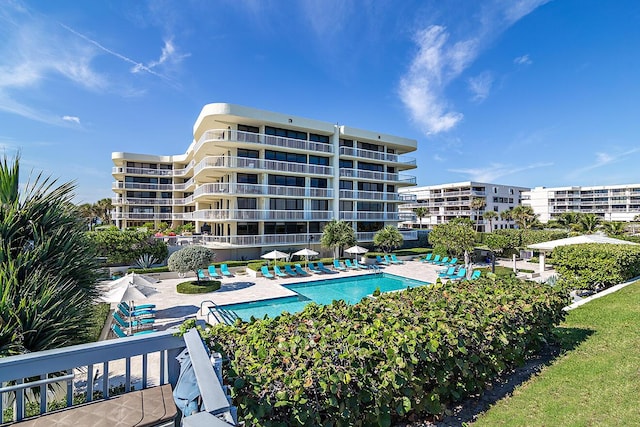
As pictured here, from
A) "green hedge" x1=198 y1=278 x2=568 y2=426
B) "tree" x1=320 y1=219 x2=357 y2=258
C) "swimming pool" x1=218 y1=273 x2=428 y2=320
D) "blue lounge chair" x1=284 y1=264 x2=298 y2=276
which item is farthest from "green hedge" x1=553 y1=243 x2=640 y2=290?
"blue lounge chair" x1=284 y1=264 x2=298 y2=276

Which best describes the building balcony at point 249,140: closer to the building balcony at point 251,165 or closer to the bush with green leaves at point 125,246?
the building balcony at point 251,165

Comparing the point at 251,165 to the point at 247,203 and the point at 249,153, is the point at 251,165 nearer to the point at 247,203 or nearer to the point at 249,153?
the point at 249,153

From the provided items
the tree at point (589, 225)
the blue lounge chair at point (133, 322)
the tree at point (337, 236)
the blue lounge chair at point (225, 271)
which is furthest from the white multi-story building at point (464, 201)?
the blue lounge chair at point (133, 322)

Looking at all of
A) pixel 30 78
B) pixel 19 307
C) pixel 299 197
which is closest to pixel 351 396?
pixel 19 307

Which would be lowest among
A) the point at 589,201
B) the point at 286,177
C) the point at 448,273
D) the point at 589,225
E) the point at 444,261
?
the point at 448,273

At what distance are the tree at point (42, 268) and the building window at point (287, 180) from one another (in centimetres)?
2254

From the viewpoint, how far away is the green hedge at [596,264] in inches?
504

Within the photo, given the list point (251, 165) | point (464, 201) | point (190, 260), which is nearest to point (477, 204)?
point (464, 201)

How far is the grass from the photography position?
4.15 meters

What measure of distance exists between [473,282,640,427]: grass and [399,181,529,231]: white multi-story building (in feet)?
201

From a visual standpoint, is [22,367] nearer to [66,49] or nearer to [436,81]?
[66,49]

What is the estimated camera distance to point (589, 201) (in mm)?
85750

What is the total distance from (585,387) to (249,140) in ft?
84.0

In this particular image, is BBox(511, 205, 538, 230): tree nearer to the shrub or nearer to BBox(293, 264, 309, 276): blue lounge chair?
BBox(293, 264, 309, 276): blue lounge chair
